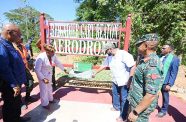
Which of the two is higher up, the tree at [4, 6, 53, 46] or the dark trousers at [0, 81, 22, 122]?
the tree at [4, 6, 53, 46]

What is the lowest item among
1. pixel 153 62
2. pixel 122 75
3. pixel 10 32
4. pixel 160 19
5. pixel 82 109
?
pixel 82 109

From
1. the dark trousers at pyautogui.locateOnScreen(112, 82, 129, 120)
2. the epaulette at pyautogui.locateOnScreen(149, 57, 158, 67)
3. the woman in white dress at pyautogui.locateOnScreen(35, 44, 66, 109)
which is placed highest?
the epaulette at pyautogui.locateOnScreen(149, 57, 158, 67)

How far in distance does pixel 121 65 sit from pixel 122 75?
0.77 feet

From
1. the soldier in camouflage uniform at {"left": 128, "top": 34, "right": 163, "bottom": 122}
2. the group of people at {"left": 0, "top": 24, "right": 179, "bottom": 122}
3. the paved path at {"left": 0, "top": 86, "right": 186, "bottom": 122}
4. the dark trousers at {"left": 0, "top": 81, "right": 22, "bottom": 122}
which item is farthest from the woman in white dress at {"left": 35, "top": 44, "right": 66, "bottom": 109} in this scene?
the soldier in camouflage uniform at {"left": 128, "top": 34, "right": 163, "bottom": 122}

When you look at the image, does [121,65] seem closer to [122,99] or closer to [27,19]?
[122,99]

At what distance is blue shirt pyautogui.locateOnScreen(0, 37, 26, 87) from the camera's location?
387 centimetres

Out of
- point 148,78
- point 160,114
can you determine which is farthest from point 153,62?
point 160,114

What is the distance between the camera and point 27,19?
42.0m

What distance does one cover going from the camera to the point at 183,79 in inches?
404

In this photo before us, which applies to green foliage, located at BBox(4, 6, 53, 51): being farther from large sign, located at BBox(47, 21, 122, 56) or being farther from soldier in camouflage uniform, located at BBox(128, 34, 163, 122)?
soldier in camouflage uniform, located at BBox(128, 34, 163, 122)

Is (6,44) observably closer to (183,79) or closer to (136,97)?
(136,97)

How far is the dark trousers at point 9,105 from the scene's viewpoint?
4.25 metres

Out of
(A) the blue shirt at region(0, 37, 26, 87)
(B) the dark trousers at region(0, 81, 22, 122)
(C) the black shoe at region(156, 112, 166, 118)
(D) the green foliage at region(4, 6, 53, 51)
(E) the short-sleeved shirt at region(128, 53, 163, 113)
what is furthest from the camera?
(D) the green foliage at region(4, 6, 53, 51)

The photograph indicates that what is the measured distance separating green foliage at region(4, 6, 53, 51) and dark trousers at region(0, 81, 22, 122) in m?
30.3
